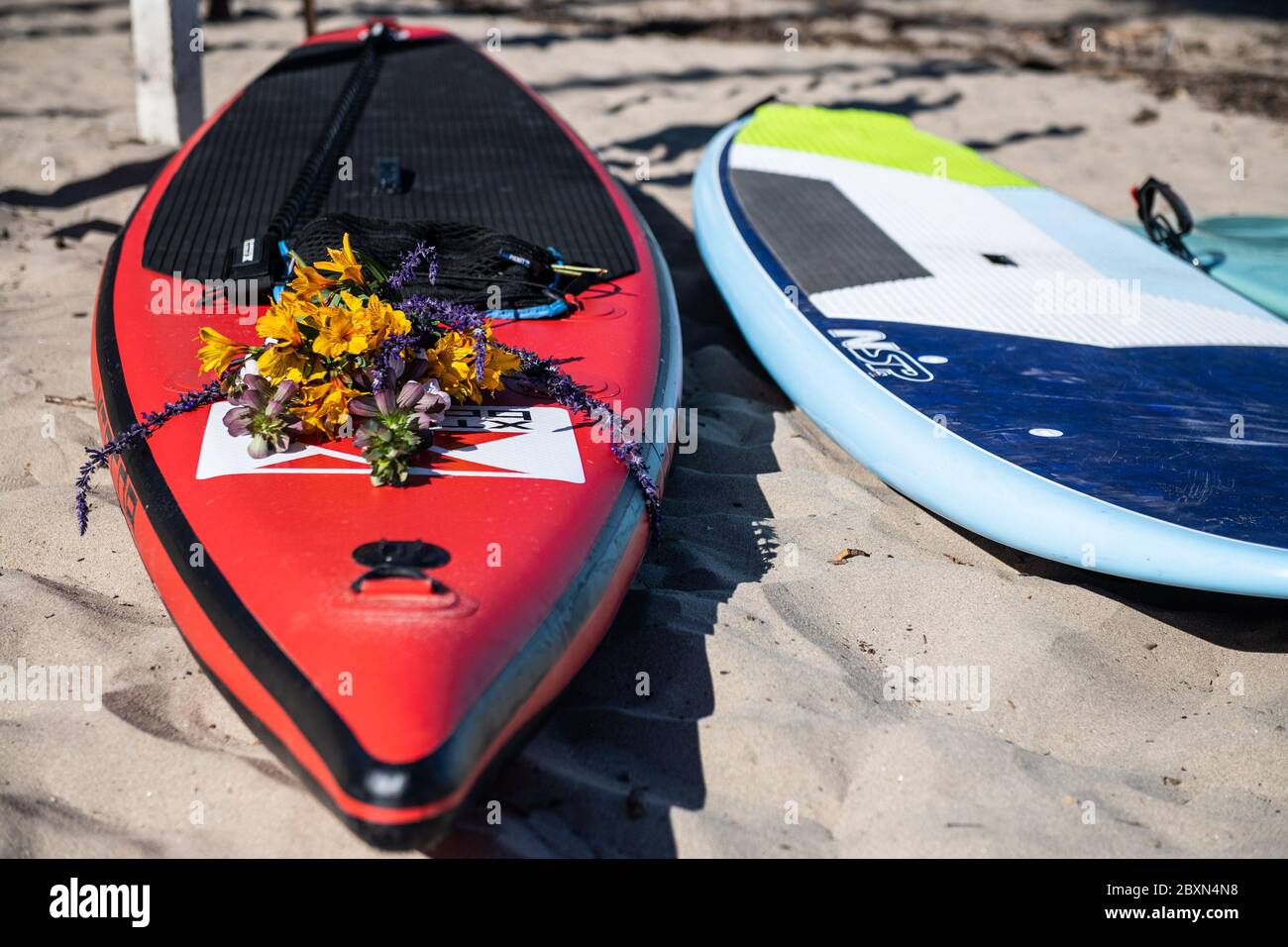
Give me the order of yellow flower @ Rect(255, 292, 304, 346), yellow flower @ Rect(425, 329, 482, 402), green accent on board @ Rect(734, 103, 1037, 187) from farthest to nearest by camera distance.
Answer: green accent on board @ Rect(734, 103, 1037, 187), yellow flower @ Rect(425, 329, 482, 402), yellow flower @ Rect(255, 292, 304, 346)

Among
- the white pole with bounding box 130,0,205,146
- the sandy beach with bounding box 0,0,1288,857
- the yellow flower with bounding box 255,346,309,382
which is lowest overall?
the sandy beach with bounding box 0,0,1288,857

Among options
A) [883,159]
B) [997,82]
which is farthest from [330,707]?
[997,82]

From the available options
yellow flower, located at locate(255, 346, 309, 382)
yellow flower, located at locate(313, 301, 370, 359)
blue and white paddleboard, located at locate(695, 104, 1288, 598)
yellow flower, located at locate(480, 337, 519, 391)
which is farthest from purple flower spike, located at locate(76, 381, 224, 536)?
blue and white paddleboard, located at locate(695, 104, 1288, 598)

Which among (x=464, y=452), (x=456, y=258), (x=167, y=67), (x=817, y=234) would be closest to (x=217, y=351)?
(x=464, y=452)

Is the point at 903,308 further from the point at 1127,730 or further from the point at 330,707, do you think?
the point at 330,707

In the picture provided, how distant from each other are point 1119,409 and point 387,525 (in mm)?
1854

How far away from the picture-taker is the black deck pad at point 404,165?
329 cm

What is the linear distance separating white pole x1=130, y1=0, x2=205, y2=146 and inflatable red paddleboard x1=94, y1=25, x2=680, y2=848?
171 centimetres

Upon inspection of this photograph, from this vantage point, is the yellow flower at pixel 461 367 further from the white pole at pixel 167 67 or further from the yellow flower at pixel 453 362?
the white pole at pixel 167 67

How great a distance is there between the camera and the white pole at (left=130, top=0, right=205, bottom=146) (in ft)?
15.9

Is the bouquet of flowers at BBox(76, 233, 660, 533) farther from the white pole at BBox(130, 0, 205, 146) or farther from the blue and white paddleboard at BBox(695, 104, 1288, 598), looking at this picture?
the white pole at BBox(130, 0, 205, 146)

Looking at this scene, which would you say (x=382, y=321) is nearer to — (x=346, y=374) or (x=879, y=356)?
(x=346, y=374)

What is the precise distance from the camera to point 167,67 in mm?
4926
